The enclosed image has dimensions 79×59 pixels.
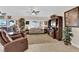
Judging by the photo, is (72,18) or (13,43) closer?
(13,43)

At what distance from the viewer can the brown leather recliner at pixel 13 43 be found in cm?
345

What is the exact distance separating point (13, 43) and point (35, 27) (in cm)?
76

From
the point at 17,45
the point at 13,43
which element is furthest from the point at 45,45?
the point at 13,43

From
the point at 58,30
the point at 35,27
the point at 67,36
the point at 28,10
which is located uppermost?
the point at 28,10

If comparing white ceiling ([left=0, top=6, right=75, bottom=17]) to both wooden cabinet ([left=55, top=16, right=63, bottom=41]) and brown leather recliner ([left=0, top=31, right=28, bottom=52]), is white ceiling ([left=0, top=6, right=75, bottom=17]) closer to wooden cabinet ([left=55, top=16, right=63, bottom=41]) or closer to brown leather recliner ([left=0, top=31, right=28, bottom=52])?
wooden cabinet ([left=55, top=16, right=63, bottom=41])

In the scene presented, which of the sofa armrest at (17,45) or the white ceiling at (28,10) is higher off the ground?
the white ceiling at (28,10)

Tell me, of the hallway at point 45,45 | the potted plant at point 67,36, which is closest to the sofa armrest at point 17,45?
the hallway at point 45,45

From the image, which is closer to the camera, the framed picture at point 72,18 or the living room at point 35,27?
the living room at point 35,27

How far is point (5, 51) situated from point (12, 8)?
1.18m

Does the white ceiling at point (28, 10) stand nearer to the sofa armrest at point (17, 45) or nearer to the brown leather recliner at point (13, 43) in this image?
the brown leather recliner at point (13, 43)

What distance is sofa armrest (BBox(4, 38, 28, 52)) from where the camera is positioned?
3453 millimetres

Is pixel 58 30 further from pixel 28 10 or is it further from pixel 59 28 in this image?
pixel 28 10

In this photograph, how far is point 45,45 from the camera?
3.69 m
